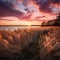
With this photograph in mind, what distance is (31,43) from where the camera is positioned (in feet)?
5.94

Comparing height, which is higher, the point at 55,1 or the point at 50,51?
the point at 55,1

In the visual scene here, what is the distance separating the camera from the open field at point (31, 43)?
5.88ft

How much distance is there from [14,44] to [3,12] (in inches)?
15.8

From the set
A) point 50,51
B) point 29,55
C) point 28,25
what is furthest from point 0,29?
point 50,51

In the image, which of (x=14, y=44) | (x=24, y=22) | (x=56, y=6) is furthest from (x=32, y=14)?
(x=14, y=44)

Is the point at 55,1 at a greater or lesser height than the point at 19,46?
greater

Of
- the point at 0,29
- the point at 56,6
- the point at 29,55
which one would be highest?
the point at 56,6

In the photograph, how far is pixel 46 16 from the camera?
1851 mm

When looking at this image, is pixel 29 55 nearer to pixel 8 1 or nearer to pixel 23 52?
pixel 23 52

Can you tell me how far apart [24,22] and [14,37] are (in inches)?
8.4

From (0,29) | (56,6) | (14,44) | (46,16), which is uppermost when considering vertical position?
(56,6)

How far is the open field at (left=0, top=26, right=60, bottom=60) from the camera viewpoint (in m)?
1.79

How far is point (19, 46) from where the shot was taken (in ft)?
5.94

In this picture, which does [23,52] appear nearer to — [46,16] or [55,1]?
[46,16]
